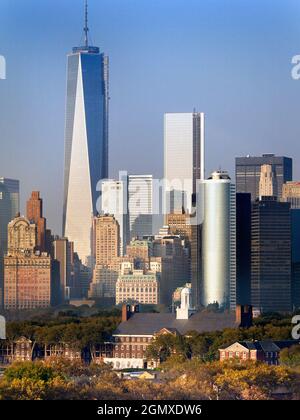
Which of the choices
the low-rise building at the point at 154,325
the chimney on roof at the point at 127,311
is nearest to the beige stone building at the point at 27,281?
the chimney on roof at the point at 127,311

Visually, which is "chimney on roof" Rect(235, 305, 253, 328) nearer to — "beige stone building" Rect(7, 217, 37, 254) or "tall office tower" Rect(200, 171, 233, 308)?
"beige stone building" Rect(7, 217, 37, 254)

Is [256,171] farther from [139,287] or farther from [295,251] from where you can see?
[139,287]

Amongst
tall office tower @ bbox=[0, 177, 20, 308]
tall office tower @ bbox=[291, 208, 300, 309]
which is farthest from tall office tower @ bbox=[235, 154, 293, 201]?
tall office tower @ bbox=[0, 177, 20, 308]

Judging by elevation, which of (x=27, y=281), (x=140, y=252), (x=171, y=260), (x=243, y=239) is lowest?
(x=27, y=281)

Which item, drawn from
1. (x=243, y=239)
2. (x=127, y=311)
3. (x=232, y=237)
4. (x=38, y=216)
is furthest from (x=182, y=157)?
(x=127, y=311)
